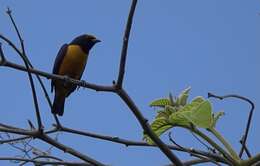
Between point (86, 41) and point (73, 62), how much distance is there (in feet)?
1.94

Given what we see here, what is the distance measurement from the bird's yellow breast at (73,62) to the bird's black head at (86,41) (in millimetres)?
124

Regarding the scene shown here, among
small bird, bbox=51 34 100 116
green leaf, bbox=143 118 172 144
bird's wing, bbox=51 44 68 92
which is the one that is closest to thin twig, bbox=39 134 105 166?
green leaf, bbox=143 118 172 144

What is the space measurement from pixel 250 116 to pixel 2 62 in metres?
0.88

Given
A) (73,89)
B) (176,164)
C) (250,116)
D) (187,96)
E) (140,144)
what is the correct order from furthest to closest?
(73,89) → (140,144) → (187,96) → (250,116) → (176,164)

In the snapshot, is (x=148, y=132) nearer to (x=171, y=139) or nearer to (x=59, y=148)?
(x=171, y=139)

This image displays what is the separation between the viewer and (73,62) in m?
5.68

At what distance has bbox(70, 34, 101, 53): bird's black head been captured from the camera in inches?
238

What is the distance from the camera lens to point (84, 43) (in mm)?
6113

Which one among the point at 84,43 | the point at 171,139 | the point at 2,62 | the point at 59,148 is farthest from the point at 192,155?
the point at 84,43

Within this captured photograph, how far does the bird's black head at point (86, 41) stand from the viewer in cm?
Result: 605

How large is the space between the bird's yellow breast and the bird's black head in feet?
0.41

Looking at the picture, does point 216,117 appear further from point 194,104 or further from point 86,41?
point 86,41

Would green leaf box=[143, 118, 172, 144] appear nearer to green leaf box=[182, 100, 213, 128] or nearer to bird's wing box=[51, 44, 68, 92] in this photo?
green leaf box=[182, 100, 213, 128]

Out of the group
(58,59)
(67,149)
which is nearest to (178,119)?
(67,149)
